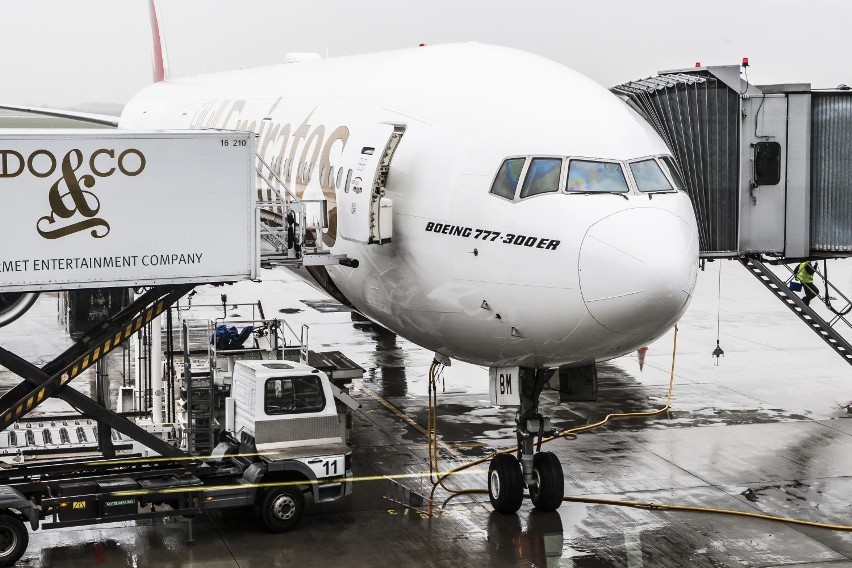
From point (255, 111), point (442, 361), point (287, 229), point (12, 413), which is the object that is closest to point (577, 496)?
point (442, 361)

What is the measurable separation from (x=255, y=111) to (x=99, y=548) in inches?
423

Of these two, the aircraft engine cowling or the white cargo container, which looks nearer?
the white cargo container

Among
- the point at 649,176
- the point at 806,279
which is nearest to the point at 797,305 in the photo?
the point at 649,176

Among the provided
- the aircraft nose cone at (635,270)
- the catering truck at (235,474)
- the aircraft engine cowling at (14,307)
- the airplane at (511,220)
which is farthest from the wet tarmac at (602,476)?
the aircraft engine cowling at (14,307)

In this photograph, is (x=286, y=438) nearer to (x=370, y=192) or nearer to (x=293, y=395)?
(x=293, y=395)

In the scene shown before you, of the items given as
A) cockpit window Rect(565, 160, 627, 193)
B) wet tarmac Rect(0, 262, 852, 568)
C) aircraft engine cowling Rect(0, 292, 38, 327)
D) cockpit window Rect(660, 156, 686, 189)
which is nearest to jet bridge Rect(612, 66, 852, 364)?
wet tarmac Rect(0, 262, 852, 568)

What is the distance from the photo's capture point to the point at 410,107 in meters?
15.6

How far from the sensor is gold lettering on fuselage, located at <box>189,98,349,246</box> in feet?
55.9

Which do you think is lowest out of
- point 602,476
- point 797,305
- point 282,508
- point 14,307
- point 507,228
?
point 602,476

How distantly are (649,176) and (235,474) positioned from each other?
6358 mm

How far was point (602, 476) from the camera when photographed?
1797 cm

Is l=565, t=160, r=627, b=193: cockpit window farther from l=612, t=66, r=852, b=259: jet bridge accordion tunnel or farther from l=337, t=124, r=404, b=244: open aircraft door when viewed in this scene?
l=612, t=66, r=852, b=259: jet bridge accordion tunnel

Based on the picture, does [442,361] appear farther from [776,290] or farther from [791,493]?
[776,290]

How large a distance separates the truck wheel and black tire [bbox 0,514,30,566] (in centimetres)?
283
